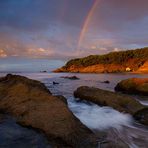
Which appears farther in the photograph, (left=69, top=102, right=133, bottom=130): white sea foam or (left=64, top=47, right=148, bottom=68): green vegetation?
(left=64, top=47, right=148, bottom=68): green vegetation

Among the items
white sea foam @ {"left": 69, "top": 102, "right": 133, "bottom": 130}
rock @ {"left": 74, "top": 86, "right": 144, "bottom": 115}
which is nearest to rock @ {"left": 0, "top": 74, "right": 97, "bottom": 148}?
white sea foam @ {"left": 69, "top": 102, "right": 133, "bottom": 130}

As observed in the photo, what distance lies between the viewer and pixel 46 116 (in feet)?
24.8

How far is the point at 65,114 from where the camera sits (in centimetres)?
764

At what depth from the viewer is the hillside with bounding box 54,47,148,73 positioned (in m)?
136

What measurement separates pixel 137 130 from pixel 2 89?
6.38 meters

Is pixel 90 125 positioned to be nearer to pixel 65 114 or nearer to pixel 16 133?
pixel 65 114

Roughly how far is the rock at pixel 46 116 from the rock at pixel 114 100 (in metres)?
4.70

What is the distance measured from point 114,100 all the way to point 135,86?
9104mm

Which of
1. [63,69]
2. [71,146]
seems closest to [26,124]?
[71,146]

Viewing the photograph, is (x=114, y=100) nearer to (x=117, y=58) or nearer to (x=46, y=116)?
(x=46, y=116)

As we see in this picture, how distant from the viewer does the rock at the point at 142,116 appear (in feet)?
32.6

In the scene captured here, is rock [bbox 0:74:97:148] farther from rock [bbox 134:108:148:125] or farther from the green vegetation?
the green vegetation

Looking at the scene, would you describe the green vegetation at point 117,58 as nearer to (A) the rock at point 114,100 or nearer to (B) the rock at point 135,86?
(B) the rock at point 135,86

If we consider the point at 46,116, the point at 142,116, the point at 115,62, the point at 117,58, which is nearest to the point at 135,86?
the point at 142,116
